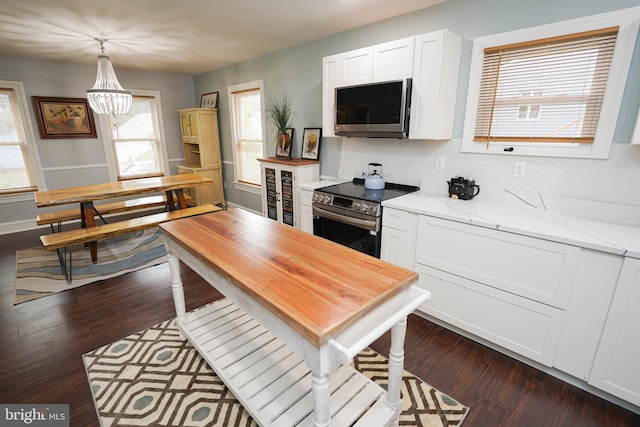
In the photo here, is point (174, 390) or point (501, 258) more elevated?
point (501, 258)

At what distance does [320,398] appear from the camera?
1.01m

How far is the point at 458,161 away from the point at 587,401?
1.75 metres

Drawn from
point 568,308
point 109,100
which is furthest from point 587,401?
point 109,100

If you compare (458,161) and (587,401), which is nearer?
(587,401)

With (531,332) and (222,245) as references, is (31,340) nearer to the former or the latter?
(222,245)

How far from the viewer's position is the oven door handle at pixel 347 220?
2.50 metres

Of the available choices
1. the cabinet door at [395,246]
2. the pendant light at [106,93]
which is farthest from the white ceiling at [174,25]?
the cabinet door at [395,246]

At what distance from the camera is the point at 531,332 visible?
1.82 meters

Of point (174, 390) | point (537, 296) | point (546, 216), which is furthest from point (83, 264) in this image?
point (546, 216)

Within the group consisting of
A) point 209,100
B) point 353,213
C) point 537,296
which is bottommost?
point 537,296

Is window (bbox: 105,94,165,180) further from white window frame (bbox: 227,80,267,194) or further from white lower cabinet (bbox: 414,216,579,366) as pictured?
white lower cabinet (bbox: 414,216,579,366)

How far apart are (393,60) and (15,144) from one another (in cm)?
535

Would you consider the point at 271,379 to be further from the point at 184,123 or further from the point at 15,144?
the point at 15,144

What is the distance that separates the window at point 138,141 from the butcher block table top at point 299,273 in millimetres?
4405
